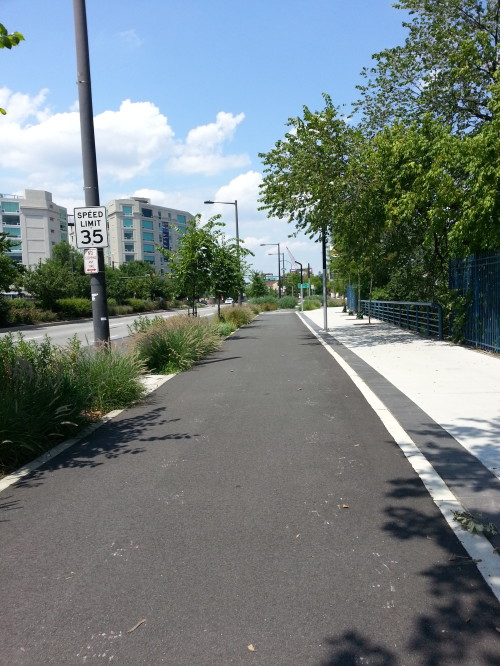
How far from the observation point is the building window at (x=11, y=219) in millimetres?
102088

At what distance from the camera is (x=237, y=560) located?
3332 mm

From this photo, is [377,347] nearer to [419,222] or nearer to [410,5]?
[419,222]

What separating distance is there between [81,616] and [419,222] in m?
16.0

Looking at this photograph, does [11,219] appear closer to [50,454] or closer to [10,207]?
[10,207]

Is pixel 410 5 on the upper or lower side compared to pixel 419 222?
upper

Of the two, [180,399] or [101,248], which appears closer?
[180,399]

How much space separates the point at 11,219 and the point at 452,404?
109 metres

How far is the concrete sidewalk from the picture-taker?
15.4 feet

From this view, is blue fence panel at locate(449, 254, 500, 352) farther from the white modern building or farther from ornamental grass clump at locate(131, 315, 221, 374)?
the white modern building

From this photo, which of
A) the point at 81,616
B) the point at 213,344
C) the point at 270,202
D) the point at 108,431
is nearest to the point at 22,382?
the point at 108,431

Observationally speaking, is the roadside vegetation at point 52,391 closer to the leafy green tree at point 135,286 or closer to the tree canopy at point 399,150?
the tree canopy at point 399,150

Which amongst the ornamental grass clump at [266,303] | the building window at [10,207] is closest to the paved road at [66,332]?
the ornamental grass clump at [266,303]

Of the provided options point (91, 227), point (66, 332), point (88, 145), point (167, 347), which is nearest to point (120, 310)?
point (66, 332)

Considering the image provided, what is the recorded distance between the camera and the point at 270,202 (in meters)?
17.6
